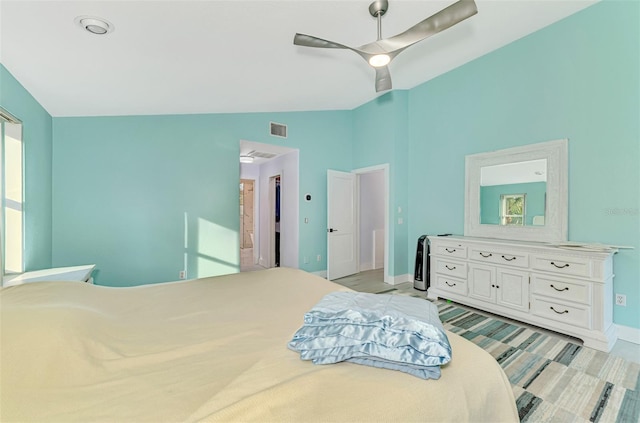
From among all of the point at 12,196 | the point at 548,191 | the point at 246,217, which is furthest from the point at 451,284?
the point at 246,217

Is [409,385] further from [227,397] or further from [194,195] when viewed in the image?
[194,195]

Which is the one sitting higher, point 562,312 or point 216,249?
point 216,249

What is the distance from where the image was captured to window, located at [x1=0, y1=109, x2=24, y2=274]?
2.32 meters

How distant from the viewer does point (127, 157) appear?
3318 mm

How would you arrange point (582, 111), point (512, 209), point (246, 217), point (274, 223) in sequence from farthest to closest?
point (246, 217), point (274, 223), point (512, 209), point (582, 111)

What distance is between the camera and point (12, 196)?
2383mm

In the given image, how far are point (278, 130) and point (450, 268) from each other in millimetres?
3182

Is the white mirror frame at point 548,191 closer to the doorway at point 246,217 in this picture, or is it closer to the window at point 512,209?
the window at point 512,209

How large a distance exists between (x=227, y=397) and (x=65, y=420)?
1.30 ft

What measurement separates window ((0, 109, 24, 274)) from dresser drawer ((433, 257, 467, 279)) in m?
4.35

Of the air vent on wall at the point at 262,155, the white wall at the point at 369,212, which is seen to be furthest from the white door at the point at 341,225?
the air vent on wall at the point at 262,155

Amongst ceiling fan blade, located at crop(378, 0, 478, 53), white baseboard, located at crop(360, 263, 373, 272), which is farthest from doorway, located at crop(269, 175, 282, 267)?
ceiling fan blade, located at crop(378, 0, 478, 53)

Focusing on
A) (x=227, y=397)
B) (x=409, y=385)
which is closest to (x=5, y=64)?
(x=227, y=397)

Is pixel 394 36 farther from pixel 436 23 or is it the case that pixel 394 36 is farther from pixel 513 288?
pixel 513 288
